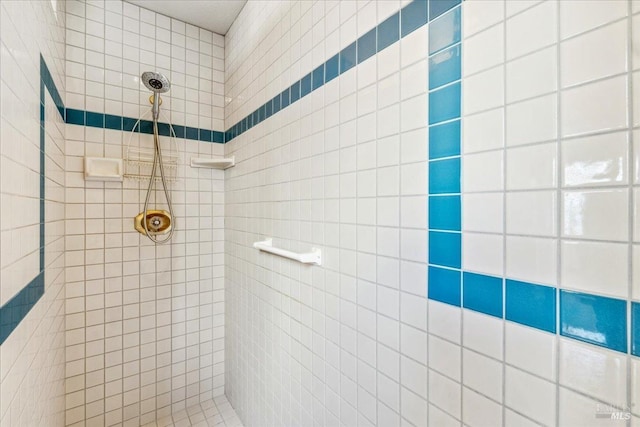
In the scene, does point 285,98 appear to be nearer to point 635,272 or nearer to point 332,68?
point 332,68

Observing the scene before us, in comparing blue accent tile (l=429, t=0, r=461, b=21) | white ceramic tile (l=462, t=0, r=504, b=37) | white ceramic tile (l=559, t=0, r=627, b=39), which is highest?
blue accent tile (l=429, t=0, r=461, b=21)

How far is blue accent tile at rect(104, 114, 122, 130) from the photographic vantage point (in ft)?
5.76

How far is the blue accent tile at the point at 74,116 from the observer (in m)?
1.64

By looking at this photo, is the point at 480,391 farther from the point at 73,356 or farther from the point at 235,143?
the point at 73,356

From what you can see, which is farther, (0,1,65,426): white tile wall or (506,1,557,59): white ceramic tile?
(0,1,65,426): white tile wall

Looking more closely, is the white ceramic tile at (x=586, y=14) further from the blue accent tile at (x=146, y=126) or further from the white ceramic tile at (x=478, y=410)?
the blue accent tile at (x=146, y=126)

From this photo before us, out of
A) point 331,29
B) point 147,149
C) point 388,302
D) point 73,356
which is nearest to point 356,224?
point 388,302

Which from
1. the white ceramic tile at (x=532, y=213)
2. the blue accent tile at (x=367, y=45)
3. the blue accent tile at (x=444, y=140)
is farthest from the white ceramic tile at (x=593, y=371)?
the blue accent tile at (x=367, y=45)

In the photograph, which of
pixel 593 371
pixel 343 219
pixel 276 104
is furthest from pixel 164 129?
pixel 593 371

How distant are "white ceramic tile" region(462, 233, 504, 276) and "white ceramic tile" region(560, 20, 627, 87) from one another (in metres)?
0.32

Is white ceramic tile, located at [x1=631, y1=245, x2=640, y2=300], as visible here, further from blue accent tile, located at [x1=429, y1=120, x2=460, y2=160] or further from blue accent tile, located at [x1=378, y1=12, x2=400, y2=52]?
blue accent tile, located at [x1=378, y1=12, x2=400, y2=52]

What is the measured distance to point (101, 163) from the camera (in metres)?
1.70

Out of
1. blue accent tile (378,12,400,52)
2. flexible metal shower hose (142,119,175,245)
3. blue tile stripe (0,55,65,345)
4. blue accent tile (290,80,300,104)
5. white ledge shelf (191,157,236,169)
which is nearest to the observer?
blue tile stripe (0,55,65,345)

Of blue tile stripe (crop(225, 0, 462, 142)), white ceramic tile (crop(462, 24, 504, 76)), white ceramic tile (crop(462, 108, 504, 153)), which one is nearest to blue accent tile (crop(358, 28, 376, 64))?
blue tile stripe (crop(225, 0, 462, 142))
